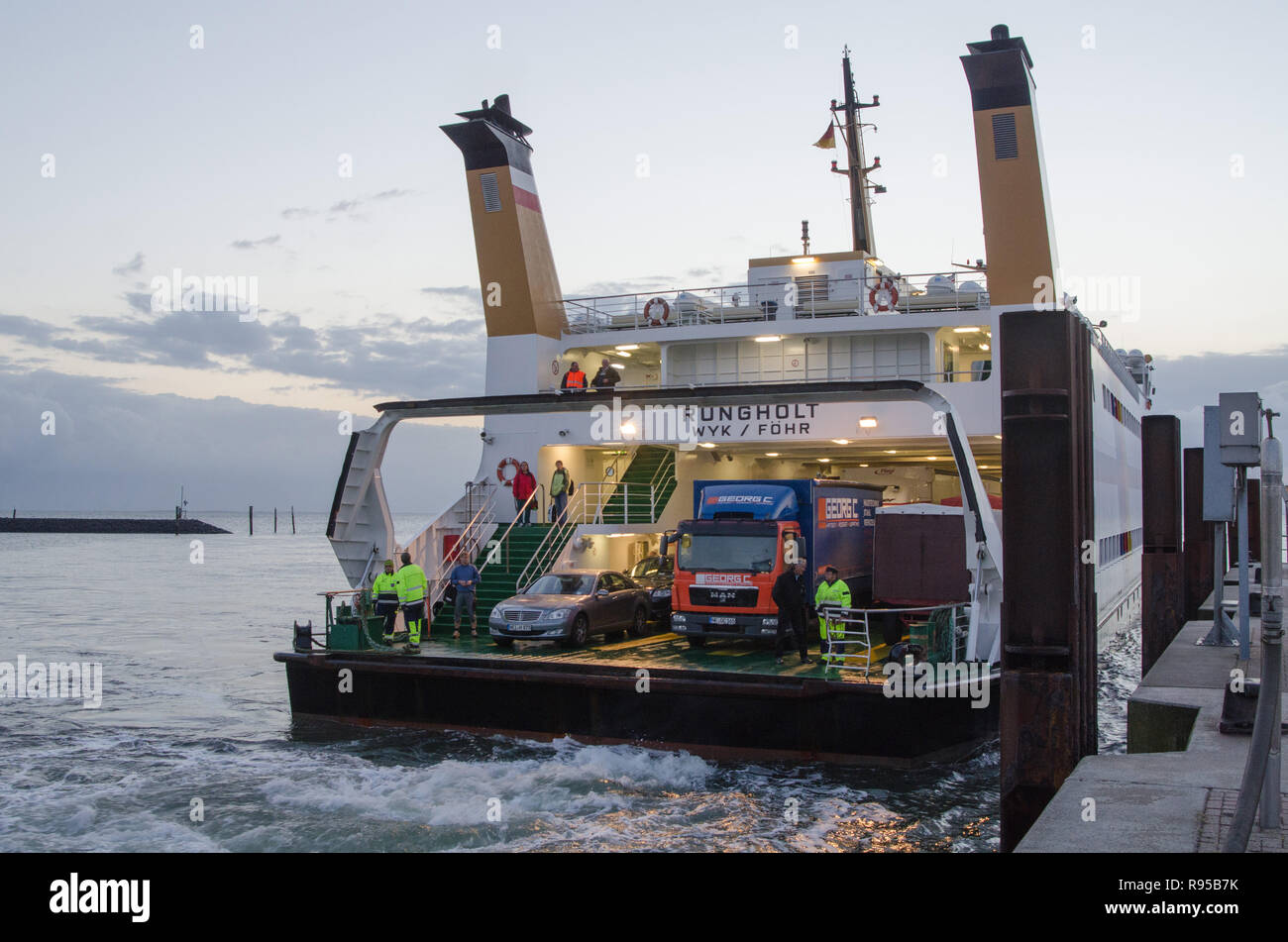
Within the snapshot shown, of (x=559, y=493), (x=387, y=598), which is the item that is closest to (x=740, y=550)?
(x=387, y=598)

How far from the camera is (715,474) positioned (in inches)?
1082

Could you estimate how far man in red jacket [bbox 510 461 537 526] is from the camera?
2325 cm

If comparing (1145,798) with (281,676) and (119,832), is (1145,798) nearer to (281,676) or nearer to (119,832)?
(119,832)

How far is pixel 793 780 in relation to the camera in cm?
1361

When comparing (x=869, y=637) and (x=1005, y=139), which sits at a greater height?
(x=1005, y=139)

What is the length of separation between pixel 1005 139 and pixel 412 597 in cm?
1478

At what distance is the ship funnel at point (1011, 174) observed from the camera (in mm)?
21453

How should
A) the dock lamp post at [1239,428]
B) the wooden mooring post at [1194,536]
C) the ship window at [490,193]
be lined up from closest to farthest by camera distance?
1. the dock lamp post at [1239,428]
2. the wooden mooring post at [1194,536]
3. the ship window at [490,193]

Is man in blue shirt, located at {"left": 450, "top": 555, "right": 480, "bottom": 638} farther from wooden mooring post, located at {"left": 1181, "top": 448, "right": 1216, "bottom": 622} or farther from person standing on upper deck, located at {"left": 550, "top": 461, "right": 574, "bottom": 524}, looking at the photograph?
wooden mooring post, located at {"left": 1181, "top": 448, "right": 1216, "bottom": 622}

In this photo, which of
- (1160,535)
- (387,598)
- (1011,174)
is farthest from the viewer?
(1011,174)

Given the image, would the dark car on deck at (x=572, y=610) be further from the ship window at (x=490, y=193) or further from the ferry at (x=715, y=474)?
the ship window at (x=490, y=193)

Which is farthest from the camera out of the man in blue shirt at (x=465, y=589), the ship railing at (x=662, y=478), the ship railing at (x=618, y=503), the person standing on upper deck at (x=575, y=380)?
the ship railing at (x=662, y=478)

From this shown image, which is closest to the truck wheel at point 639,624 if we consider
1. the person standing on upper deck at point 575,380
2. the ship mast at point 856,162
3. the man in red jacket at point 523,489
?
the man in red jacket at point 523,489

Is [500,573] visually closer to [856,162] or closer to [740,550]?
[740,550]
